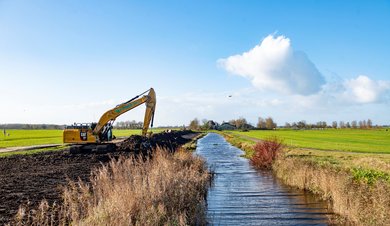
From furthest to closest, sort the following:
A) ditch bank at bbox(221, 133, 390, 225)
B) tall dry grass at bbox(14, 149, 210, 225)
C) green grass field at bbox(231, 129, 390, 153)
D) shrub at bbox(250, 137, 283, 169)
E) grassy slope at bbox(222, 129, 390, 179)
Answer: green grass field at bbox(231, 129, 390, 153) < shrub at bbox(250, 137, 283, 169) < grassy slope at bbox(222, 129, 390, 179) < ditch bank at bbox(221, 133, 390, 225) < tall dry grass at bbox(14, 149, 210, 225)

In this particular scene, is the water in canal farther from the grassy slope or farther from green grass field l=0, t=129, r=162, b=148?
green grass field l=0, t=129, r=162, b=148

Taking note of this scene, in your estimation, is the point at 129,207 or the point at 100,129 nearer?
the point at 129,207

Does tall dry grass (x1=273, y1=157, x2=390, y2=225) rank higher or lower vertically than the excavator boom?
lower

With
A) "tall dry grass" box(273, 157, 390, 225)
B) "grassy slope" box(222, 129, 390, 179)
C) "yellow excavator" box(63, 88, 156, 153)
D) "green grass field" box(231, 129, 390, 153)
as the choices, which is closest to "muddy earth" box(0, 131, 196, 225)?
"yellow excavator" box(63, 88, 156, 153)

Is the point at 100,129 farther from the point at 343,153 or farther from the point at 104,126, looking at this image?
the point at 343,153

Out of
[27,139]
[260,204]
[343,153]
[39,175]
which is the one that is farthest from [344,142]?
[27,139]

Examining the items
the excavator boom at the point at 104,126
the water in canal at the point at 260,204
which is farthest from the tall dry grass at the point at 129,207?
the excavator boom at the point at 104,126

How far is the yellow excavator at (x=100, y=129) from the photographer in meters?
37.9

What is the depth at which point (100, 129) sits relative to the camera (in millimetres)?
38156

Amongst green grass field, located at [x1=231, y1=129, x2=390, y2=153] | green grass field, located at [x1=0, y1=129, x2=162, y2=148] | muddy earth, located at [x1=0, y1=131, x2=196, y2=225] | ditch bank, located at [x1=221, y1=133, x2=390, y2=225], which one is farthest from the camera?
green grass field, located at [x1=0, y1=129, x2=162, y2=148]

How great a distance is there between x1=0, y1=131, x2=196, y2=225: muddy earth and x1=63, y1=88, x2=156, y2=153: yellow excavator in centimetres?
111

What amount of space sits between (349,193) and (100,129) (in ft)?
89.8

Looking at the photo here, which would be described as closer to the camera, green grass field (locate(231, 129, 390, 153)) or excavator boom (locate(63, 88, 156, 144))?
excavator boom (locate(63, 88, 156, 144))

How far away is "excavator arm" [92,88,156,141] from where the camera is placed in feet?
126
